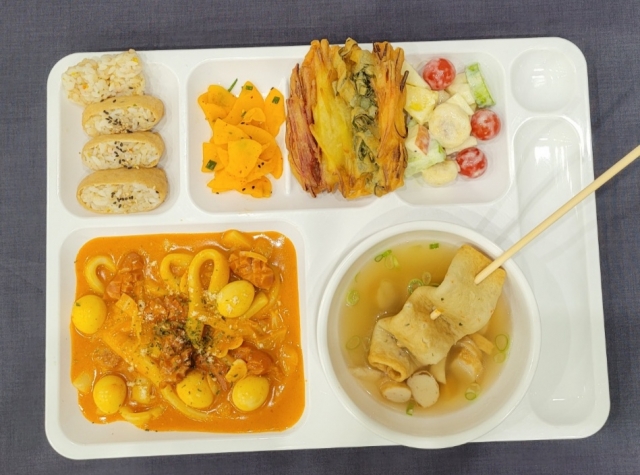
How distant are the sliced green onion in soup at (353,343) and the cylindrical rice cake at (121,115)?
136 cm

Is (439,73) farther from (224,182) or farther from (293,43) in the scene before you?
(224,182)

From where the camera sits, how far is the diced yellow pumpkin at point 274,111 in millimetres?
2543

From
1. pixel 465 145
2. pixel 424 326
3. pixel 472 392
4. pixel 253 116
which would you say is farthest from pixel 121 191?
pixel 472 392

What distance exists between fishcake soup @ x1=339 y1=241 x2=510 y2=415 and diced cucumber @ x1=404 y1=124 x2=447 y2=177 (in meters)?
0.37

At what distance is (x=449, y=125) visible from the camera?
2.42 m

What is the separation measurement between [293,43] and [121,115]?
91 centimetres

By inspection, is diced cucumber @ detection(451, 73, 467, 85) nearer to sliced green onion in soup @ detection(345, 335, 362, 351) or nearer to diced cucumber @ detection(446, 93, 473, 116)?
diced cucumber @ detection(446, 93, 473, 116)

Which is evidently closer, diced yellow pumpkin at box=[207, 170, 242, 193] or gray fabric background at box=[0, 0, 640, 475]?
diced yellow pumpkin at box=[207, 170, 242, 193]

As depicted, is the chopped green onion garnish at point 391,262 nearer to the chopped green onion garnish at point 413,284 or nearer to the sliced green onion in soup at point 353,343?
the chopped green onion garnish at point 413,284

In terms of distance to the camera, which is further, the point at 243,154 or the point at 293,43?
the point at 293,43

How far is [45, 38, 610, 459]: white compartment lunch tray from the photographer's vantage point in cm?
247

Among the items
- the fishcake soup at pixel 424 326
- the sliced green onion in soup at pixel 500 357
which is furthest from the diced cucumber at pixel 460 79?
the sliced green onion in soup at pixel 500 357

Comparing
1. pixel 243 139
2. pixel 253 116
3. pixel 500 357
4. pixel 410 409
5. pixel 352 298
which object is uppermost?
pixel 253 116

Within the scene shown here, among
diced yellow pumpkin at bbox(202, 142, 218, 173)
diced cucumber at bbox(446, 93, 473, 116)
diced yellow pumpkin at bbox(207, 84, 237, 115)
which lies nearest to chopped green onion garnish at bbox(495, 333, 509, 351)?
diced cucumber at bbox(446, 93, 473, 116)
